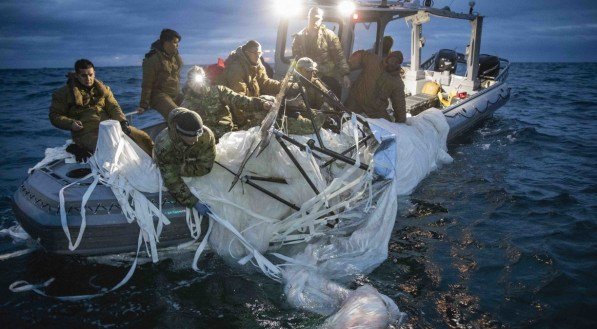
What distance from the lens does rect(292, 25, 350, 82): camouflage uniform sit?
22.6 ft

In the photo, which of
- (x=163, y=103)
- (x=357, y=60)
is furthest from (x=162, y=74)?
(x=357, y=60)

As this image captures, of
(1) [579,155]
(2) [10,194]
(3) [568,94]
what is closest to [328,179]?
(2) [10,194]

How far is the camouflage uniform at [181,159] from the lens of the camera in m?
4.07

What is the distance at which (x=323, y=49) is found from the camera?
6.90 m

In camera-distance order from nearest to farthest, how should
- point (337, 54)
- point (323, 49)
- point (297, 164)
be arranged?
point (297, 164) < point (323, 49) < point (337, 54)

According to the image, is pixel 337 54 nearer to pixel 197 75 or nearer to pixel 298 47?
pixel 298 47

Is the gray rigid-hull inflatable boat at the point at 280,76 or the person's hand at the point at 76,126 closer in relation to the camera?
the gray rigid-hull inflatable boat at the point at 280,76

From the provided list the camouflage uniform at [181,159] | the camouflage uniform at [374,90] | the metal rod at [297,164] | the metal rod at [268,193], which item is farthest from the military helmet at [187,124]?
the camouflage uniform at [374,90]

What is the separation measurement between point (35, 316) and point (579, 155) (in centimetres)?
1188

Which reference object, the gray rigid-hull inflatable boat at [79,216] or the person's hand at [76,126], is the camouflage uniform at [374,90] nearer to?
the gray rigid-hull inflatable boat at [79,216]

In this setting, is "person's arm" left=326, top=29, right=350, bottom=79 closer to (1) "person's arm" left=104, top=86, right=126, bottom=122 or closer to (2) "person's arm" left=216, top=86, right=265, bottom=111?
(2) "person's arm" left=216, top=86, right=265, bottom=111

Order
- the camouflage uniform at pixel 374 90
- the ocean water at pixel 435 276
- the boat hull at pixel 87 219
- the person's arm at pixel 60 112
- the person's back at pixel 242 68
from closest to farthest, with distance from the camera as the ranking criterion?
the ocean water at pixel 435 276
the boat hull at pixel 87 219
the person's arm at pixel 60 112
the person's back at pixel 242 68
the camouflage uniform at pixel 374 90

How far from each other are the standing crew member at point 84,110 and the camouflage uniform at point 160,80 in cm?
72

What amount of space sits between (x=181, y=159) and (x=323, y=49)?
3.89 meters
